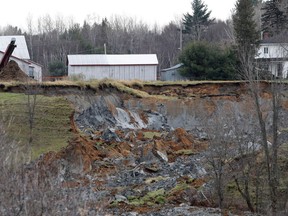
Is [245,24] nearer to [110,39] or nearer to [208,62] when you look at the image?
[208,62]

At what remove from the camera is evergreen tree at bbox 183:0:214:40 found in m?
76.1

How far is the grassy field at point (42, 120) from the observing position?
19.6 metres

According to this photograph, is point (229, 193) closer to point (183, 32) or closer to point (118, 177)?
point (118, 177)

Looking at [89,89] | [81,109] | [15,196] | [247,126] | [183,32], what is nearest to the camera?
[15,196]

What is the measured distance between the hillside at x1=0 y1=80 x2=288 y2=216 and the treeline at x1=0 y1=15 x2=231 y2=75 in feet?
116

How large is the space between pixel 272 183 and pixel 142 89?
2231 centimetres

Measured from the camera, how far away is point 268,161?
12.6 meters

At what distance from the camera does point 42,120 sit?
71.7ft

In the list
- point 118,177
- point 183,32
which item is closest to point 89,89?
point 118,177

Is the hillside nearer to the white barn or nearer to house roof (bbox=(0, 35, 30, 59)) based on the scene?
the white barn

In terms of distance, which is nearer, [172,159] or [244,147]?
[244,147]

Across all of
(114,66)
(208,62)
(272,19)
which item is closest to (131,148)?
(208,62)

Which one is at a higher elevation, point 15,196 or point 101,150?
point 15,196

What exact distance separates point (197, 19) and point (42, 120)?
57.8 m
